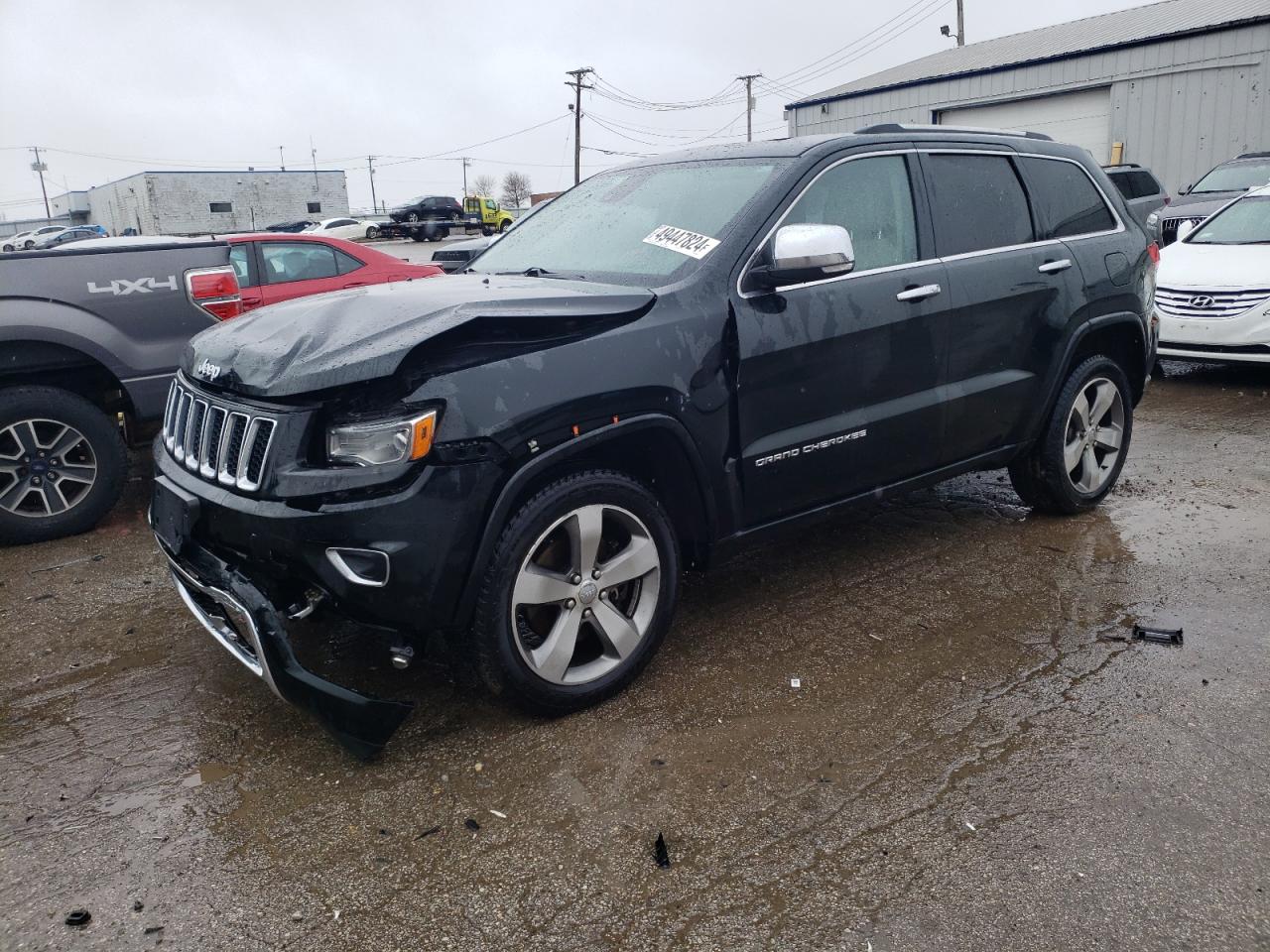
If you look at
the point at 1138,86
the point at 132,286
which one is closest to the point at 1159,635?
the point at 132,286

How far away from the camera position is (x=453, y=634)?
3023 mm

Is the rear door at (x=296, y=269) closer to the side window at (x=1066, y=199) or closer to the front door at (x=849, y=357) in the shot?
the front door at (x=849, y=357)

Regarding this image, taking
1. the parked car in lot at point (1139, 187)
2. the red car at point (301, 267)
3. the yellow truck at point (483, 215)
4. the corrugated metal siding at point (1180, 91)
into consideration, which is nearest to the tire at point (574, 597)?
the red car at point (301, 267)

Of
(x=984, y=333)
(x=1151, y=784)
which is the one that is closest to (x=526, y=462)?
(x=1151, y=784)

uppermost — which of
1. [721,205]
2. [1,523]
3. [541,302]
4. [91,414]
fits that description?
[721,205]

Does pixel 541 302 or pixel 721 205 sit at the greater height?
pixel 721 205

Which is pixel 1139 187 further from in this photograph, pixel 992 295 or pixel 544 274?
pixel 544 274

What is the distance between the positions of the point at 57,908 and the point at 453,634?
1210 mm

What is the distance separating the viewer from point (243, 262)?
276 inches

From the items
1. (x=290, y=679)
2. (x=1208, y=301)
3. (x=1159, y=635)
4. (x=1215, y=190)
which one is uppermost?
(x=1215, y=190)

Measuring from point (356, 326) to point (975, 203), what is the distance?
2861 mm

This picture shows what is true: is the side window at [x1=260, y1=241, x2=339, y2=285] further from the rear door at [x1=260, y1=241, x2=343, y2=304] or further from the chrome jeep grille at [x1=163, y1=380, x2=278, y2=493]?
the chrome jeep grille at [x1=163, y1=380, x2=278, y2=493]

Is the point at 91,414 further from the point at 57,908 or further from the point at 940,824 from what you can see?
the point at 940,824

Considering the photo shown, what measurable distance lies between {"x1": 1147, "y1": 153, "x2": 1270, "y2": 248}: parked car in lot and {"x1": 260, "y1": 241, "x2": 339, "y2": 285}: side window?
11.1 meters
